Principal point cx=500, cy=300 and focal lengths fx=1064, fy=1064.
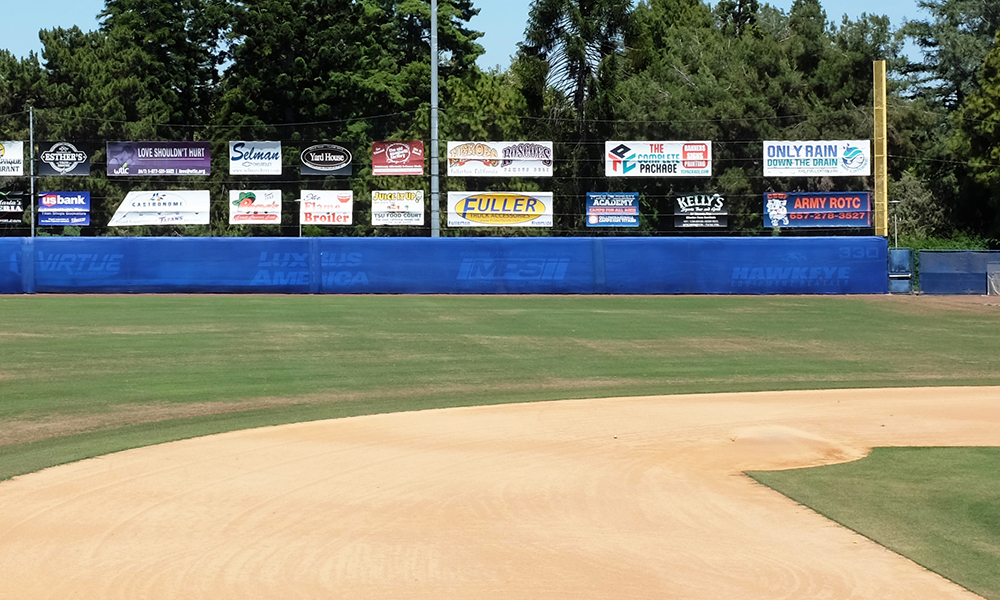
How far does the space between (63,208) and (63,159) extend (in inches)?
71.2

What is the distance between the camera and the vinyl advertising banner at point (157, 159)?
131ft

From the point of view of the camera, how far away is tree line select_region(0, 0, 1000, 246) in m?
43.0

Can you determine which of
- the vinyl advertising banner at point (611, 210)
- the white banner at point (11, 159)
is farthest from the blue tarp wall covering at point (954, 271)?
the white banner at point (11, 159)

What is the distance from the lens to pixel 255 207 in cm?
4025

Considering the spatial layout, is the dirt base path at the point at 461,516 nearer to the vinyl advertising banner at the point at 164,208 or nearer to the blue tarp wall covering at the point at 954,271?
the blue tarp wall covering at the point at 954,271

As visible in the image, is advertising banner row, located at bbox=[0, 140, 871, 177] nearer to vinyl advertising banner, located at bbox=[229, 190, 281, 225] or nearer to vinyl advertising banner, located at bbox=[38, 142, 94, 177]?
vinyl advertising banner, located at bbox=[38, 142, 94, 177]

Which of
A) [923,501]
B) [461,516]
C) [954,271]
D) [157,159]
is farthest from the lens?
[157,159]

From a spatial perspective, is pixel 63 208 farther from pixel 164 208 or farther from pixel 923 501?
pixel 923 501

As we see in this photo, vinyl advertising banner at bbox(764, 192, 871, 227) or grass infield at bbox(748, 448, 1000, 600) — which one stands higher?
vinyl advertising banner at bbox(764, 192, 871, 227)

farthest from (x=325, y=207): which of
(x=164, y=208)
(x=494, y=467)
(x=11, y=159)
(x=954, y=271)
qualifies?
(x=494, y=467)

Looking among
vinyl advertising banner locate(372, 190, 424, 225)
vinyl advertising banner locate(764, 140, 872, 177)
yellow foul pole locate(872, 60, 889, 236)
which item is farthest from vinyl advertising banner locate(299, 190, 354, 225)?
yellow foul pole locate(872, 60, 889, 236)

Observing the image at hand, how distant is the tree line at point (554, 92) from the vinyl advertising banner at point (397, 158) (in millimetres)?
1322

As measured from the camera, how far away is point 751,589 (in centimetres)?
599

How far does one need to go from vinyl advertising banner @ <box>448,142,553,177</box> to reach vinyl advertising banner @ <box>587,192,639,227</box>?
2125 mm
